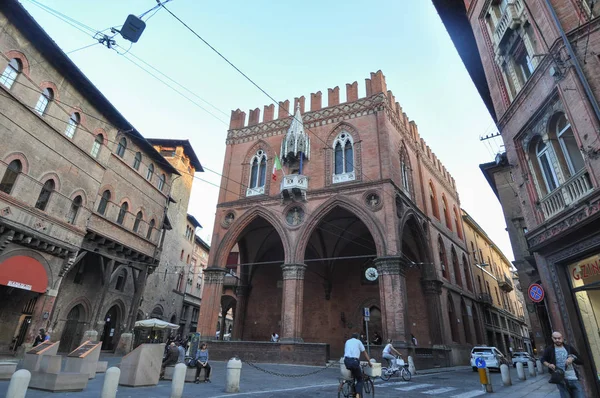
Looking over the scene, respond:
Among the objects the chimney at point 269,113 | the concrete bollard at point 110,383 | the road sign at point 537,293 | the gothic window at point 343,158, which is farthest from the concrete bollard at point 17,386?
the chimney at point 269,113

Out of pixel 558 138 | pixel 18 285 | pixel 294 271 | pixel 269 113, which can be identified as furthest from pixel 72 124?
pixel 558 138

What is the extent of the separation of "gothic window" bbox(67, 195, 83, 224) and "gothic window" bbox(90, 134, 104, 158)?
243 centimetres

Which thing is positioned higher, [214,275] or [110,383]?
[214,275]

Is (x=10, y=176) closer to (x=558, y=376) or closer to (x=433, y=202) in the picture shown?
(x=558, y=376)

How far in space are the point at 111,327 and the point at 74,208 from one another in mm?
10105

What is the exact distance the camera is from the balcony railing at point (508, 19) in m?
9.34

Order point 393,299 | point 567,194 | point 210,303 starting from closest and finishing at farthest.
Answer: point 567,194 < point 393,299 < point 210,303

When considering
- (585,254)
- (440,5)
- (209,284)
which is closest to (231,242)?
(209,284)

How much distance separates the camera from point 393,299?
15750 mm

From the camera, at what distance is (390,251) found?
16.7 metres

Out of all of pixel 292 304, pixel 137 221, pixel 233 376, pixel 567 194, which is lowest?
pixel 233 376

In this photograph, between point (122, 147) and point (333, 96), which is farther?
point (333, 96)

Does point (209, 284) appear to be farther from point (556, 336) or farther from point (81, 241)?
A: point (556, 336)

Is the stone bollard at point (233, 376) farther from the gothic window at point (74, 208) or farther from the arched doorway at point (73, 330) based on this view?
the arched doorway at point (73, 330)
